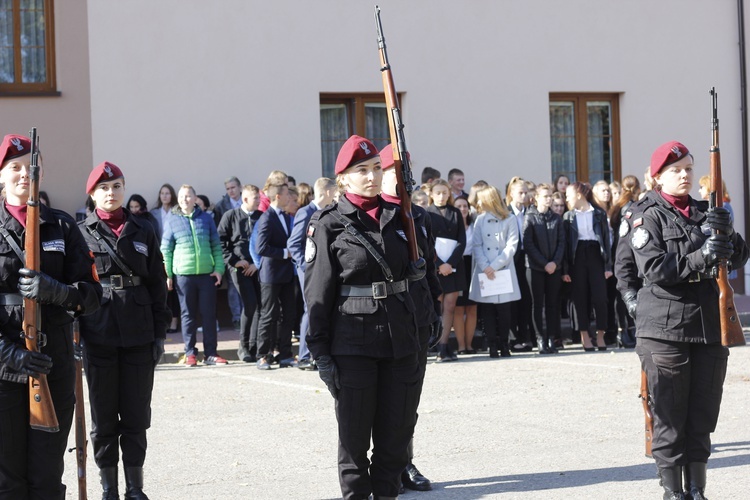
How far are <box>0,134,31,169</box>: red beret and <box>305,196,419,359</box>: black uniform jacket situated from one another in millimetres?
1456

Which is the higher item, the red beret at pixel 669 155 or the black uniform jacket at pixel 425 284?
the red beret at pixel 669 155

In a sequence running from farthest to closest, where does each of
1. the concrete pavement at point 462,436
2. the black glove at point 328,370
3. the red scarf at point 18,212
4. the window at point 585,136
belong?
the window at point 585,136 < the concrete pavement at point 462,436 < the black glove at point 328,370 < the red scarf at point 18,212

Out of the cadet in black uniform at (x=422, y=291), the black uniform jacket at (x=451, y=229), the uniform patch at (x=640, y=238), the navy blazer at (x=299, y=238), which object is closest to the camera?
the cadet in black uniform at (x=422, y=291)

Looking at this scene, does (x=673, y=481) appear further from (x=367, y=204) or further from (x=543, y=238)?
(x=543, y=238)

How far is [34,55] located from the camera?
1592cm

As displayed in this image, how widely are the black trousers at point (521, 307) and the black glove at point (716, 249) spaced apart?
26.5ft

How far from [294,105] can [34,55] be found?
3870mm

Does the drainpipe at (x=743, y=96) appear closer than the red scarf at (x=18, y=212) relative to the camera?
No

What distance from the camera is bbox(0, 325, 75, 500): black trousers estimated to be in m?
4.96

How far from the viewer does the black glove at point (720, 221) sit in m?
5.82

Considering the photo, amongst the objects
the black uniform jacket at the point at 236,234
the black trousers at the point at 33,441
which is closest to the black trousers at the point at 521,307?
the black uniform jacket at the point at 236,234

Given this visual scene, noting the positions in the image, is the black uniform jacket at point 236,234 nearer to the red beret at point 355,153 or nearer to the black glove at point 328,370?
the red beret at point 355,153

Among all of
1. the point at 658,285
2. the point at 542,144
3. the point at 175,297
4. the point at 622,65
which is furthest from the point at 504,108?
the point at 658,285

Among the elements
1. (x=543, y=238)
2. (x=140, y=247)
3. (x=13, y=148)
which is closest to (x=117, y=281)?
(x=140, y=247)
